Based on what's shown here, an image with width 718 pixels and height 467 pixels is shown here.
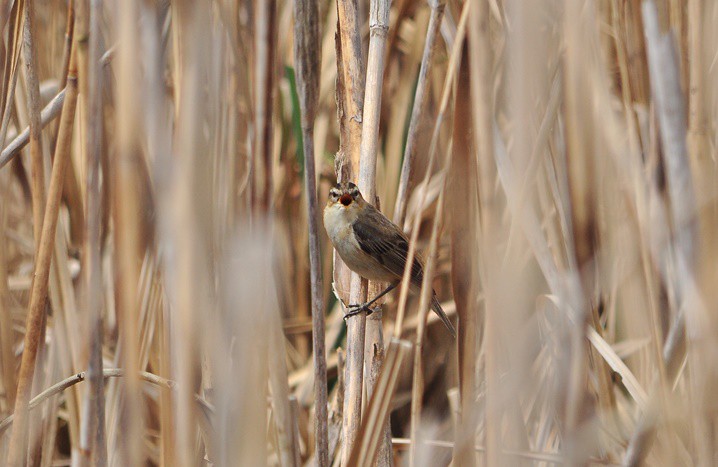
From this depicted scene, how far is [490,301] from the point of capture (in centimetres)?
100

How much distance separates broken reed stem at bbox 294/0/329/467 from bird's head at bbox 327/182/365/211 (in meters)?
0.34

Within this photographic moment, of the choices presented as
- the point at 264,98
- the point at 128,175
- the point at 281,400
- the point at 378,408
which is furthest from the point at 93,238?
the point at 281,400

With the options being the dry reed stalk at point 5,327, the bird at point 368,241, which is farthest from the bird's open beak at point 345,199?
the dry reed stalk at point 5,327

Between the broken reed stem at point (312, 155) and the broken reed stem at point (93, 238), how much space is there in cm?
26

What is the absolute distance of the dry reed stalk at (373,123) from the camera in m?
1.35

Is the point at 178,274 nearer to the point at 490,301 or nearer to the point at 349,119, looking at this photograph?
the point at 490,301

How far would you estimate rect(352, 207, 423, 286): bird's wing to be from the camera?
193cm

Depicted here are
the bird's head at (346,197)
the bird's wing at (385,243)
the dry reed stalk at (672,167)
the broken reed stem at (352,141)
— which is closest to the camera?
the dry reed stalk at (672,167)

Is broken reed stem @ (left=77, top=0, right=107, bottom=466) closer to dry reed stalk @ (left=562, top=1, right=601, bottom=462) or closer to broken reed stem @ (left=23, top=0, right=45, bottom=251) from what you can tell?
broken reed stem @ (left=23, top=0, right=45, bottom=251)

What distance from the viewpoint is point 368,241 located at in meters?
1.94

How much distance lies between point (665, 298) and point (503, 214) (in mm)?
547

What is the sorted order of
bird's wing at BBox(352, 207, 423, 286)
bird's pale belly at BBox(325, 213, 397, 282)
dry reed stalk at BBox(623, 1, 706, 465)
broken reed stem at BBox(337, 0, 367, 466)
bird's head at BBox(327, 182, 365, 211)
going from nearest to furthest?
dry reed stalk at BBox(623, 1, 706, 465), broken reed stem at BBox(337, 0, 367, 466), bird's head at BBox(327, 182, 365, 211), bird's pale belly at BBox(325, 213, 397, 282), bird's wing at BBox(352, 207, 423, 286)

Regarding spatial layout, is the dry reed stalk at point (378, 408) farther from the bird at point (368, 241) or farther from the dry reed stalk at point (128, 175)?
the bird at point (368, 241)

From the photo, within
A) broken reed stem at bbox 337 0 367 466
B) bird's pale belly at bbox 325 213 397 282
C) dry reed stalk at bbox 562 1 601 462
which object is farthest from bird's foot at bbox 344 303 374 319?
dry reed stalk at bbox 562 1 601 462
